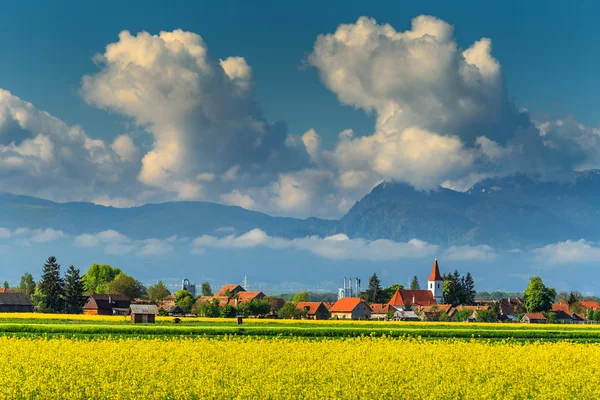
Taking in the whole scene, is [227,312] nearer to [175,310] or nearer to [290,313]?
[290,313]

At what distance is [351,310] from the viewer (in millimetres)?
189375

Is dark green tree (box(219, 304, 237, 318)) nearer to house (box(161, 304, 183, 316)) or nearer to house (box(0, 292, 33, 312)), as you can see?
house (box(161, 304, 183, 316))

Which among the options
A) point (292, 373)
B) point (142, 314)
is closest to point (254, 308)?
point (142, 314)

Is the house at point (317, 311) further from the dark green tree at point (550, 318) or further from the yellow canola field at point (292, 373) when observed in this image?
the yellow canola field at point (292, 373)

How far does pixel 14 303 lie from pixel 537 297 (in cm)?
12767

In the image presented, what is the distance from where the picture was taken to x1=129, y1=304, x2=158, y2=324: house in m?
96.4

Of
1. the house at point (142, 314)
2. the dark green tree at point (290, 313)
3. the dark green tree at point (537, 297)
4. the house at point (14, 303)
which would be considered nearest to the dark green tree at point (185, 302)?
the house at point (14, 303)

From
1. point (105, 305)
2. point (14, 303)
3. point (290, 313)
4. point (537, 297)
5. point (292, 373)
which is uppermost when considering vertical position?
point (14, 303)

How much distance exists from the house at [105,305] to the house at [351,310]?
175 ft

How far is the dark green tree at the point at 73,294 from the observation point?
532 feet

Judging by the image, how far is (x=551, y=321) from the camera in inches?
7131

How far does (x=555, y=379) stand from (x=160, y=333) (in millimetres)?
43110

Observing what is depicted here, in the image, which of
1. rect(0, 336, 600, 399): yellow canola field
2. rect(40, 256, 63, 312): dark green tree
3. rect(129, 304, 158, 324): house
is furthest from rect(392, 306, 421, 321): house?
rect(0, 336, 600, 399): yellow canola field

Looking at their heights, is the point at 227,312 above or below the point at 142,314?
below
